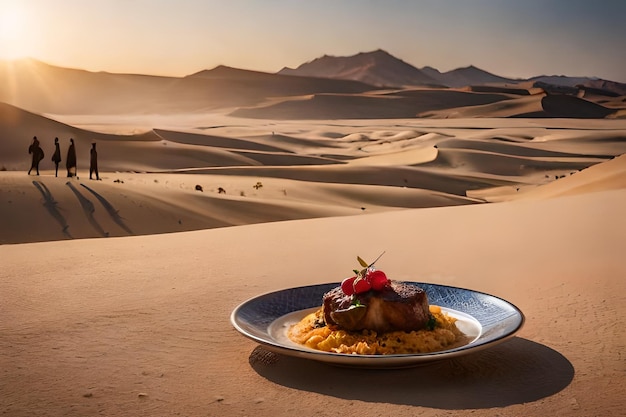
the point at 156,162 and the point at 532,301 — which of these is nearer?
the point at 532,301

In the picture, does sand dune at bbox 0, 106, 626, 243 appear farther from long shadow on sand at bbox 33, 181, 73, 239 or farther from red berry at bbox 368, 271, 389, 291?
red berry at bbox 368, 271, 389, 291

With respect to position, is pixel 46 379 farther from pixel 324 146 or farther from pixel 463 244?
pixel 324 146

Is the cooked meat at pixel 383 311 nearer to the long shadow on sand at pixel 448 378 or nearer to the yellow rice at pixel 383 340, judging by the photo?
the yellow rice at pixel 383 340

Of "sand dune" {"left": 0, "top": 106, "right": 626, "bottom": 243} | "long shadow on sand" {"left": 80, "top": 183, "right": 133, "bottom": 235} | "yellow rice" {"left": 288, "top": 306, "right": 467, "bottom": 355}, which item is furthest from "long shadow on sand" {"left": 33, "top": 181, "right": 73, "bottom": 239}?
"yellow rice" {"left": 288, "top": 306, "right": 467, "bottom": 355}

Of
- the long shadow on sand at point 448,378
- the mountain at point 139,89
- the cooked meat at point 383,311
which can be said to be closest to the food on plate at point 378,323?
the cooked meat at point 383,311

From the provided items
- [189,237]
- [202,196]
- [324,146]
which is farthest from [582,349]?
[324,146]

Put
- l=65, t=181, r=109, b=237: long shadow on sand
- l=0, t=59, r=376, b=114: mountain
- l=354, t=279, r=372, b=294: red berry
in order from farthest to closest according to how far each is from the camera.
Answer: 1. l=0, t=59, r=376, b=114: mountain
2. l=65, t=181, r=109, b=237: long shadow on sand
3. l=354, t=279, r=372, b=294: red berry

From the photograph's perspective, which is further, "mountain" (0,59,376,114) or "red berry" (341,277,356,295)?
"mountain" (0,59,376,114)
